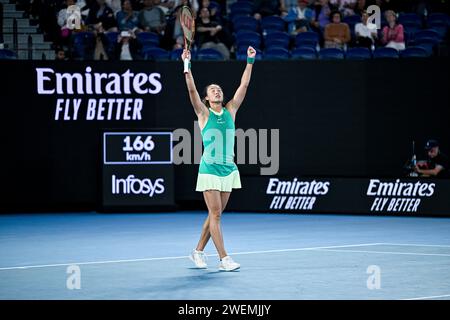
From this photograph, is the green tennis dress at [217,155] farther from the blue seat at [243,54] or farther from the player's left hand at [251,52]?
the blue seat at [243,54]

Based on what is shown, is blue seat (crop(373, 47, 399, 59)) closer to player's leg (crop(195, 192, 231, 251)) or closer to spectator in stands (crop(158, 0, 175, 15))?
spectator in stands (crop(158, 0, 175, 15))

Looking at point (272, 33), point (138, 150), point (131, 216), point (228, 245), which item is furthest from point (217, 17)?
point (228, 245)

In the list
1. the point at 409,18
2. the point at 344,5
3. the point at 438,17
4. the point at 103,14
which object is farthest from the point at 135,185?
the point at 438,17

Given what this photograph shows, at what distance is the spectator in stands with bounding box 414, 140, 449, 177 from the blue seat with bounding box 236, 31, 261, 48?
4643mm

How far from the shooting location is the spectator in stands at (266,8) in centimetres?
2284

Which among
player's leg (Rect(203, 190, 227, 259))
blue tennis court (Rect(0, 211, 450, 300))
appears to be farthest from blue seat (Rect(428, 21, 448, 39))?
player's leg (Rect(203, 190, 227, 259))

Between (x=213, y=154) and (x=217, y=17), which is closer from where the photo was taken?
(x=213, y=154)

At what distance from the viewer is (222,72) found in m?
20.6

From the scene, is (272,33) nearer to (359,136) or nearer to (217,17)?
(217,17)

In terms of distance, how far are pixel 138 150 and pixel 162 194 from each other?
3.50ft

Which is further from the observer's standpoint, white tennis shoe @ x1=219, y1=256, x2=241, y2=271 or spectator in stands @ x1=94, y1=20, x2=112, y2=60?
spectator in stands @ x1=94, y1=20, x2=112, y2=60

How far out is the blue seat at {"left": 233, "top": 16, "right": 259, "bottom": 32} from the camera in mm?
22161

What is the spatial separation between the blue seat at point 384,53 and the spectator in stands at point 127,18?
5541mm

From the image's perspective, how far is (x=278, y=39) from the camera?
844 inches
